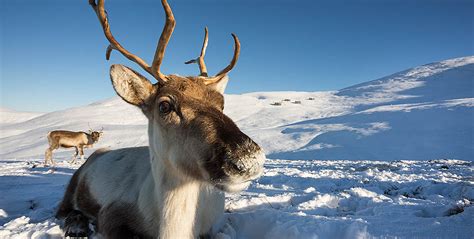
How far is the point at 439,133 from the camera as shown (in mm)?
22906

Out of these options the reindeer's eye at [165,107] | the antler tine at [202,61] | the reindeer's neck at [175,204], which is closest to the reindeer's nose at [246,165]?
the reindeer's neck at [175,204]

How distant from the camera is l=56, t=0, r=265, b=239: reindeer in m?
2.44

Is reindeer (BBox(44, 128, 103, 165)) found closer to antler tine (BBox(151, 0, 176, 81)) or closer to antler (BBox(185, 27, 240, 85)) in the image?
antler (BBox(185, 27, 240, 85))

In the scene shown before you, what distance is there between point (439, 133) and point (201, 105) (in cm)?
2437

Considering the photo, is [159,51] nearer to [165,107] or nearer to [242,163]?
[165,107]

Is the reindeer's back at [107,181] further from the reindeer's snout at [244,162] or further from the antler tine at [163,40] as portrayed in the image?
the reindeer's snout at [244,162]

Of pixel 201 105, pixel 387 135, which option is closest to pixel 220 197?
pixel 201 105

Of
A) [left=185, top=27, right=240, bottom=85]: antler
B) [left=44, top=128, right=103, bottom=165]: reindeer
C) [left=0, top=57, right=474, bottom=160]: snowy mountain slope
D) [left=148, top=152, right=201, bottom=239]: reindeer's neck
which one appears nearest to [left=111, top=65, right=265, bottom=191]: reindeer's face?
[left=148, top=152, right=201, bottom=239]: reindeer's neck

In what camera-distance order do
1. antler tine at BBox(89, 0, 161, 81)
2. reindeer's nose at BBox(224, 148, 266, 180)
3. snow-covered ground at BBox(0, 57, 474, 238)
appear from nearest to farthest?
reindeer's nose at BBox(224, 148, 266, 180)
snow-covered ground at BBox(0, 57, 474, 238)
antler tine at BBox(89, 0, 161, 81)

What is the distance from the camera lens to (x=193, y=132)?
110 inches

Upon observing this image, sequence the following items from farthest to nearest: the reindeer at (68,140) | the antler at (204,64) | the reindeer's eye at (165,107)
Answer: the reindeer at (68,140) → the antler at (204,64) → the reindeer's eye at (165,107)

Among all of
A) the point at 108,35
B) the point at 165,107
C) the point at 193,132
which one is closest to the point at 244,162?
the point at 193,132

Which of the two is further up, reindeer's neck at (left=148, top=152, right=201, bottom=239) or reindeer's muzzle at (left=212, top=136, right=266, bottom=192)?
reindeer's muzzle at (left=212, top=136, right=266, bottom=192)

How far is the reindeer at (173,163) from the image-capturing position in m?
2.44
